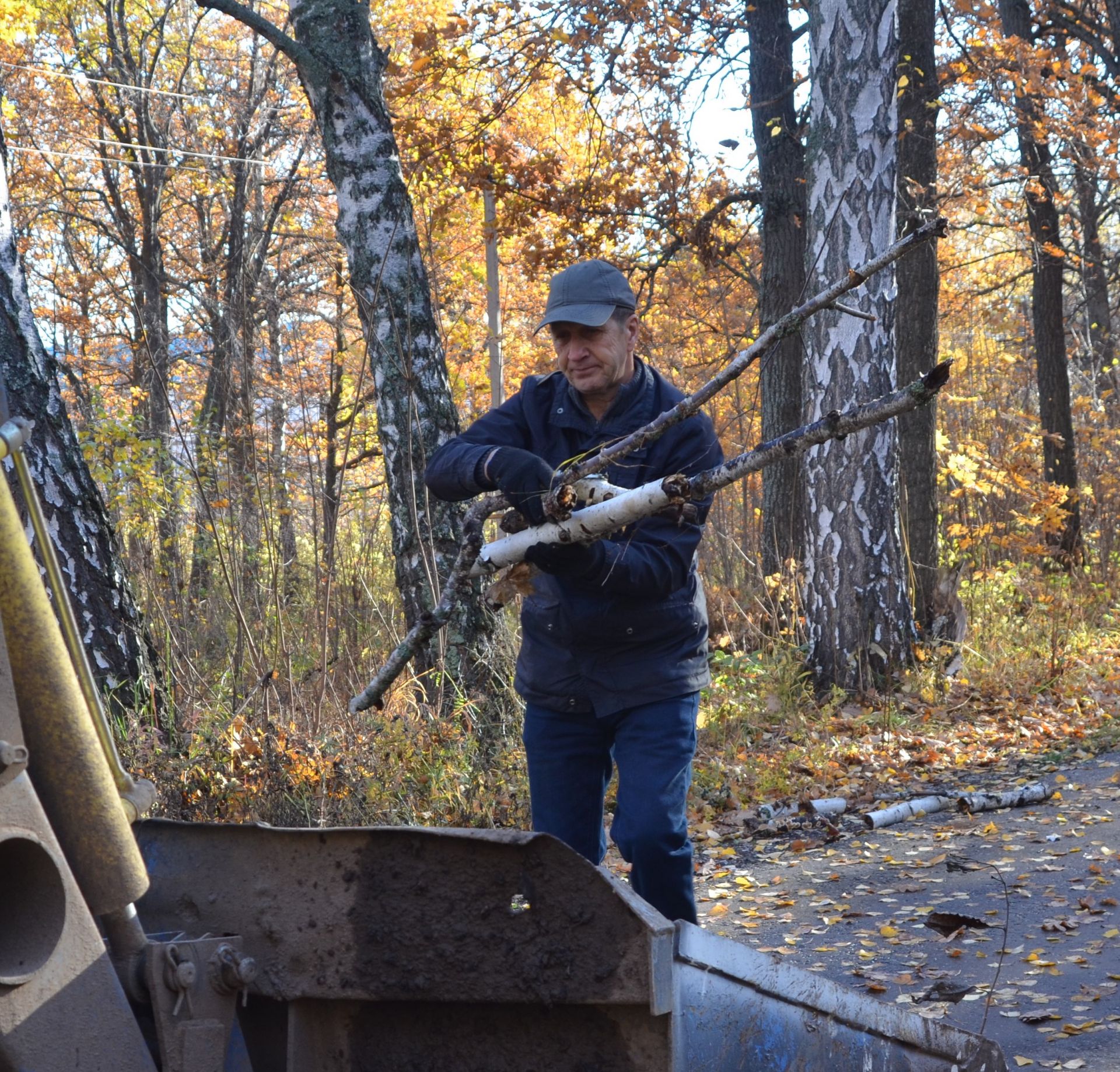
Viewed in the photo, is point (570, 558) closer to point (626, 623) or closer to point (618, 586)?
point (618, 586)

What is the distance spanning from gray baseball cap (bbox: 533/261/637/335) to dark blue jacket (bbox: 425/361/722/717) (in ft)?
0.80

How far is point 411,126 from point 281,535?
7735 mm

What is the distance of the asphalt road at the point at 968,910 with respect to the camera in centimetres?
379

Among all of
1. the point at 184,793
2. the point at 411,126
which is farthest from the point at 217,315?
the point at 411,126

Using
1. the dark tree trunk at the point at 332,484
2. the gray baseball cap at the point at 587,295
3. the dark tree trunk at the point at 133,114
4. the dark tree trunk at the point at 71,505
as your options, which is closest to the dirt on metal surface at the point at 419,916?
the gray baseball cap at the point at 587,295

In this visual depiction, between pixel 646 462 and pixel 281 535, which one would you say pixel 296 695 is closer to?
pixel 281 535

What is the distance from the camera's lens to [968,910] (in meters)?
4.86

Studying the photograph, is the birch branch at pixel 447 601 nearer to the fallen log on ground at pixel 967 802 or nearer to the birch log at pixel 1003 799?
the fallen log on ground at pixel 967 802

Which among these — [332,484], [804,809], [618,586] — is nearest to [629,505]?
[618,586]

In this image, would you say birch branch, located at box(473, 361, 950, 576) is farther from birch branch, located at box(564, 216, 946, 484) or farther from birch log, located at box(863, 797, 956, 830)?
birch log, located at box(863, 797, 956, 830)

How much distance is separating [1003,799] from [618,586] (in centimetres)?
422

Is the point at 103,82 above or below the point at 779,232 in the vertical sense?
above

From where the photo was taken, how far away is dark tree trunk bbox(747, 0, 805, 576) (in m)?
11.7

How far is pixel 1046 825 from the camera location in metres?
6.05
